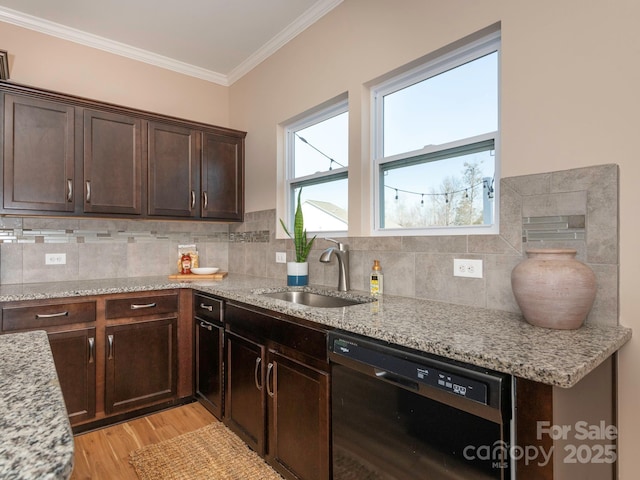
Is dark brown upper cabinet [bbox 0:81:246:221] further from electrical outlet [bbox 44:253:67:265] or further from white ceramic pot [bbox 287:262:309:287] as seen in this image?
white ceramic pot [bbox 287:262:309:287]

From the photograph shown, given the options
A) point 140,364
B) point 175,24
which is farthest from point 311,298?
point 175,24

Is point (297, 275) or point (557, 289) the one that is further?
point (297, 275)

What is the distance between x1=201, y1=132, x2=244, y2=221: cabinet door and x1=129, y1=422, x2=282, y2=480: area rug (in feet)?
5.73

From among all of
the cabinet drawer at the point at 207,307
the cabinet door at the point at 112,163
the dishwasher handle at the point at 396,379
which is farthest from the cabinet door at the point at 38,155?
the dishwasher handle at the point at 396,379

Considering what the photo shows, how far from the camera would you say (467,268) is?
1748 millimetres

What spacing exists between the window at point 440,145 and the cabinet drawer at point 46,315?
1935 millimetres

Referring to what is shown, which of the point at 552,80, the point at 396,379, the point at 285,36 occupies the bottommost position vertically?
the point at 396,379

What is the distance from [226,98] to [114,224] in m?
1.69

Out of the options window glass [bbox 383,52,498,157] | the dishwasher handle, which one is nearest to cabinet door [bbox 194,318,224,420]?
the dishwasher handle

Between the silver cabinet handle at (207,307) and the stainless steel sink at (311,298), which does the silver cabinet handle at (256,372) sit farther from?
the silver cabinet handle at (207,307)

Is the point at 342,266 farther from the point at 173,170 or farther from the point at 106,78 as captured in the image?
the point at 106,78

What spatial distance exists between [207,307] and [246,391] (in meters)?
0.68

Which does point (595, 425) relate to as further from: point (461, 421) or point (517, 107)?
point (517, 107)

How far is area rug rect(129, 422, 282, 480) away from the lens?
191 cm
